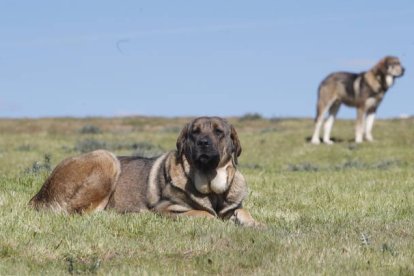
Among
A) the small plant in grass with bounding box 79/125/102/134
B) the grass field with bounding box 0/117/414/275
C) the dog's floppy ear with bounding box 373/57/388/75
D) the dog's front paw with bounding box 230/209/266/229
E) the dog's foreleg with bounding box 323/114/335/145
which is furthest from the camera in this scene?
the small plant in grass with bounding box 79/125/102/134

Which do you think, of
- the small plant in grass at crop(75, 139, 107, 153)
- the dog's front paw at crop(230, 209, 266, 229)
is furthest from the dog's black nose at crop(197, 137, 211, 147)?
the small plant in grass at crop(75, 139, 107, 153)

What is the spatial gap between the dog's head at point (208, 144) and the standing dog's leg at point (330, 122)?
18037mm

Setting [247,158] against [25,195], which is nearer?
[25,195]

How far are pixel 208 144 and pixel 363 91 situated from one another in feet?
65.7

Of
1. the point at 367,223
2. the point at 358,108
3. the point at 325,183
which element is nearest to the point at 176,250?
the point at 367,223

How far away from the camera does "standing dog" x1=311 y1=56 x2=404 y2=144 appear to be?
2764 cm

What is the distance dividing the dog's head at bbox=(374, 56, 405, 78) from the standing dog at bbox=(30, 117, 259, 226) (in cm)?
1948

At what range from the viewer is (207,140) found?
8.62 metres

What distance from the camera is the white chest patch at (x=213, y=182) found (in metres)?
8.91

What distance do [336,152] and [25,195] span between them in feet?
50.0

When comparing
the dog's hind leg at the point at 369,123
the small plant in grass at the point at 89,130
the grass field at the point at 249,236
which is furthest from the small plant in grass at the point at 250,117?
the grass field at the point at 249,236

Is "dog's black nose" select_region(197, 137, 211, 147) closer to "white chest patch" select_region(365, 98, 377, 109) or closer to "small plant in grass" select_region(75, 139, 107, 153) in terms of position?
"small plant in grass" select_region(75, 139, 107, 153)

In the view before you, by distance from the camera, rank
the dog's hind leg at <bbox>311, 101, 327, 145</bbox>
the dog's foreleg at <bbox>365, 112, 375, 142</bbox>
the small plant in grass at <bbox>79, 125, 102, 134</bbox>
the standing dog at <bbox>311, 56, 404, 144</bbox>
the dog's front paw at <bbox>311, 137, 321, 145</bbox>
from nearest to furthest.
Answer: the dog's front paw at <bbox>311, 137, 321, 145</bbox> → the dog's hind leg at <bbox>311, 101, 327, 145</bbox> → the dog's foreleg at <bbox>365, 112, 375, 142</bbox> → the standing dog at <bbox>311, 56, 404, 144</bbox> → the small plant in grass at <bbox>79, 125, 102, 134</bbox>

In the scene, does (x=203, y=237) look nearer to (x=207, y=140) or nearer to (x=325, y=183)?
(x=207, y=140)
